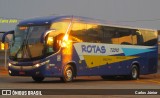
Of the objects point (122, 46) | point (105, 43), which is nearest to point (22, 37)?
point (105, 43)

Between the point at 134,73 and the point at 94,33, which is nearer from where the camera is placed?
the point at 94,33

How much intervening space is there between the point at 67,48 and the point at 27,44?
6.26 feet

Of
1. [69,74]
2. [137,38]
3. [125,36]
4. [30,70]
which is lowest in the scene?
[69,74]

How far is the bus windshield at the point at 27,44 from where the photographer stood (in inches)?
967

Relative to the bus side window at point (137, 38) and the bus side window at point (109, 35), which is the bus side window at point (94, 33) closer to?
the bus side window at point (109, 35)

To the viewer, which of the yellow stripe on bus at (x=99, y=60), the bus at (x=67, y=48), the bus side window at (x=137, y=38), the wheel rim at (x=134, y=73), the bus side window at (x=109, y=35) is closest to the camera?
the bus at (x=67, y=48)

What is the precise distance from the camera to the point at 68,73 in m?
25.6

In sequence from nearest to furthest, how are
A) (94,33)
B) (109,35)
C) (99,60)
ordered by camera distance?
(94,33) → (99,60) → (109,35)

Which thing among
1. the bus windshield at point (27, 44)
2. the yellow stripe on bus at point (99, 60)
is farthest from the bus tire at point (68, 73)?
the bus windshield at point (27, 44)

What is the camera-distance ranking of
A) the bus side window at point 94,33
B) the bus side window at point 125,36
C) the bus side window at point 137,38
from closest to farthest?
the bus side window at point 94,33
the bus side window at point 125,36
the bus side window at point 137,38

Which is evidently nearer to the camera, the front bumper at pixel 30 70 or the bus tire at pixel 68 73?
the front bumper at pixel 30 70

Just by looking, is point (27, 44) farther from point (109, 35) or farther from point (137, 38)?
point (137, 38)

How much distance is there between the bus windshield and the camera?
24.6 metres

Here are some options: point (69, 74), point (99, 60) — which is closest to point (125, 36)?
point (99, 60)
